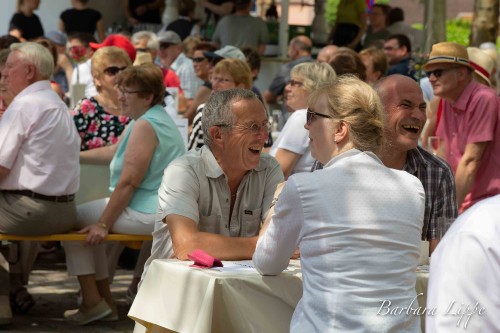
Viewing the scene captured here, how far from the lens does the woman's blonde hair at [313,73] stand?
7461 millimetres

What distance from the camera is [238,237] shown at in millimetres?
4691

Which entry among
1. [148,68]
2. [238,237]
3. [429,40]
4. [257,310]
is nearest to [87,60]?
[429,40]

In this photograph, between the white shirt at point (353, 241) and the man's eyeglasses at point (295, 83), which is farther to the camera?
the man's eyeglasses at point (295, 83)

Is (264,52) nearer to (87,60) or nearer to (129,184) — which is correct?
(87,60)

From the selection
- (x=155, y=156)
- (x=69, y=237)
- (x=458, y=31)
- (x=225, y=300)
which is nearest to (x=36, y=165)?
(x=69, y=237)

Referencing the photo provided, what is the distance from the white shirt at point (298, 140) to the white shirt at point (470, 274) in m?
4.88

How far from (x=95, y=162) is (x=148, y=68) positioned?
969 mm

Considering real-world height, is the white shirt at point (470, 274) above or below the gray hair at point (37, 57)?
above

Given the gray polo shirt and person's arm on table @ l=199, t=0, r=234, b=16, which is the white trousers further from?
person's arm on table @ l=199, t=0, r=234, b=16

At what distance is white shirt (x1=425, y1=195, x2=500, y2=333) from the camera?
180 cm

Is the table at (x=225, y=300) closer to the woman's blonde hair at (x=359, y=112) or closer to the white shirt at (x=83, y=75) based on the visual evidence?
the woman's blonde hair at (x=359, y=112)

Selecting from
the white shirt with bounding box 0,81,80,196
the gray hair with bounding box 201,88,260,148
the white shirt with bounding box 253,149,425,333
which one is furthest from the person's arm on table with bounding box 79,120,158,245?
the white shirt with bounding box 253,149,425,333

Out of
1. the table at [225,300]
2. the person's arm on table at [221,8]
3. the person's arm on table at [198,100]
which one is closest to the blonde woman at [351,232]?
the table at [225,300]

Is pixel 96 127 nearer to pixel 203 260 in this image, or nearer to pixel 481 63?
pixel 481 63
